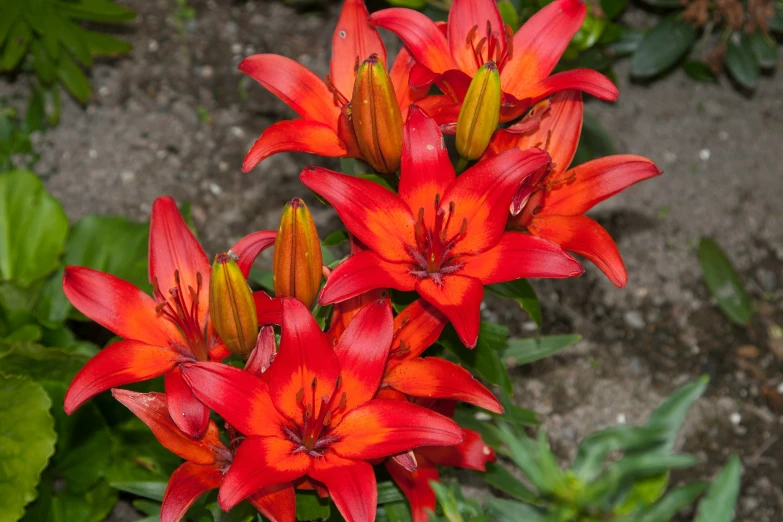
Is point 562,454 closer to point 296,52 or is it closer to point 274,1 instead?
point 296,52

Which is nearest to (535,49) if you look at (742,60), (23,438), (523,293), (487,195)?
(487,195)

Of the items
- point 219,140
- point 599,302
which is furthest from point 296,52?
point 599,302

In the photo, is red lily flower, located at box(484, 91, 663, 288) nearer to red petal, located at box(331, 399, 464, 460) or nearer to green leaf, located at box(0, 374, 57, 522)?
red petal, located at box(331, 399, 464, 460)

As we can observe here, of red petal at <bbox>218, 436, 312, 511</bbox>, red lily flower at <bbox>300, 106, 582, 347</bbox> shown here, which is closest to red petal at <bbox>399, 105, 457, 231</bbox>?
red lily flower at <bbox>300, 106, 582, 347</bbox>

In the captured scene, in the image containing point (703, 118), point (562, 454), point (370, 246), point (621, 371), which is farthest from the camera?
point (703, 118)

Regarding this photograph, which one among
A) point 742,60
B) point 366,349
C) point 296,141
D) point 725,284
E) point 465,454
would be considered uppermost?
point 296,141

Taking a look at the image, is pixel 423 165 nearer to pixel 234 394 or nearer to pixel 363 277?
pixel 363 277
